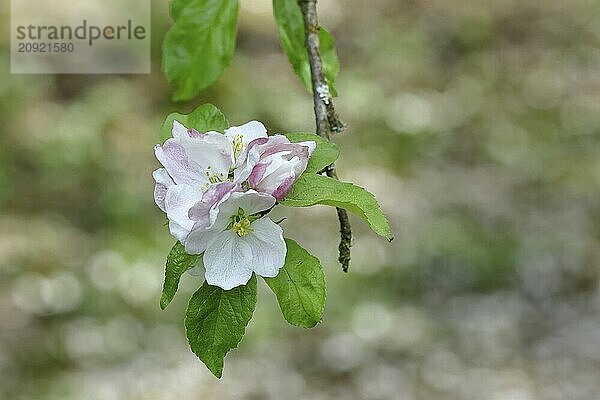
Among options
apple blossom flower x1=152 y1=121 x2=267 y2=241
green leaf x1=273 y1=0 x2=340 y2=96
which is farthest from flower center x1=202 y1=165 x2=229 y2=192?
green leaf x1=273 y1=0 x2=340 y2=96

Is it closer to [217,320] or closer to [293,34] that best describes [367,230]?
[293,34]

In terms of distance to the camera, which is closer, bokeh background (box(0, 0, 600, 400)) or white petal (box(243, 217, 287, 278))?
white petal (box(243, 217, 287, 278))

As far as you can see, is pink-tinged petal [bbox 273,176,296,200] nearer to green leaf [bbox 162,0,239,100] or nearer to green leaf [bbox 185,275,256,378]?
green leaf [bbox 185,275,256,378]

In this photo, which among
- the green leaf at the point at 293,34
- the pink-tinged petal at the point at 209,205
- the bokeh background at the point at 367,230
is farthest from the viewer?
the bokeh background at the point at 367,230

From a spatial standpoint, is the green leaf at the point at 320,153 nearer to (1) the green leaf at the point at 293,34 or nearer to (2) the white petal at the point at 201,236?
(2) the white petal at the point at 201,236

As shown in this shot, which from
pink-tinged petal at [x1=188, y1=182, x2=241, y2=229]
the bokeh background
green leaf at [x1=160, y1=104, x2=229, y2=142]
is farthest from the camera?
the bokeh background

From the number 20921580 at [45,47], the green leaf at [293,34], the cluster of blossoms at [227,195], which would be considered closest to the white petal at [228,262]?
the cluster of blossoms at [227,195]

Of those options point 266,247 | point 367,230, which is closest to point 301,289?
point 266,247
